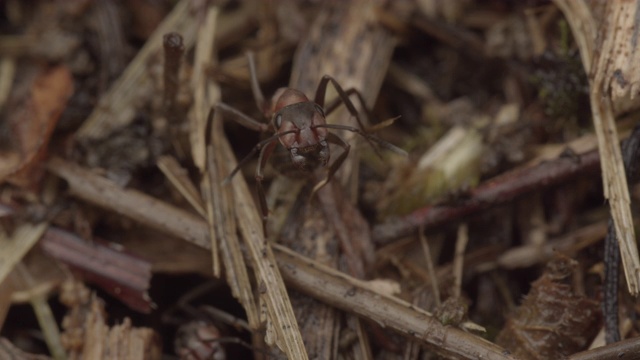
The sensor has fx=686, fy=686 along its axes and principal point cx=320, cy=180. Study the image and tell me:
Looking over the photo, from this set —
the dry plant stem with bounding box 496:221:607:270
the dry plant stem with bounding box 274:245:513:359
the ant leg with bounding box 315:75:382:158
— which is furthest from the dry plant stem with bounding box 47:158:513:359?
the dry plant stem with bounding box 496:221:607:270

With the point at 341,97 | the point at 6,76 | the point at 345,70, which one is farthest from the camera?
the point at 6,76

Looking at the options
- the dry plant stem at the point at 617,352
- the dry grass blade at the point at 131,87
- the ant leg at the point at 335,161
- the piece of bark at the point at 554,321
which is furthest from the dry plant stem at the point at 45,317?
the dry plant stem at the point at 617,352

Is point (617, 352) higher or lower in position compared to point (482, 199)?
lower

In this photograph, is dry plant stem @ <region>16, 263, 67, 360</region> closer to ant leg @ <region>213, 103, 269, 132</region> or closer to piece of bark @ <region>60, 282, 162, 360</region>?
piece of bark @ <region>60, 282, 162, 360</region>

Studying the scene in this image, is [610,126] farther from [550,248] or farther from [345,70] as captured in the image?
[345,70]

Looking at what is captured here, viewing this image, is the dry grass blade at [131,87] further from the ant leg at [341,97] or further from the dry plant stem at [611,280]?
the dry plant stem at [611,280]

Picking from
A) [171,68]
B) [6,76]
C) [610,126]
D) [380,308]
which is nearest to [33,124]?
[6,76]
